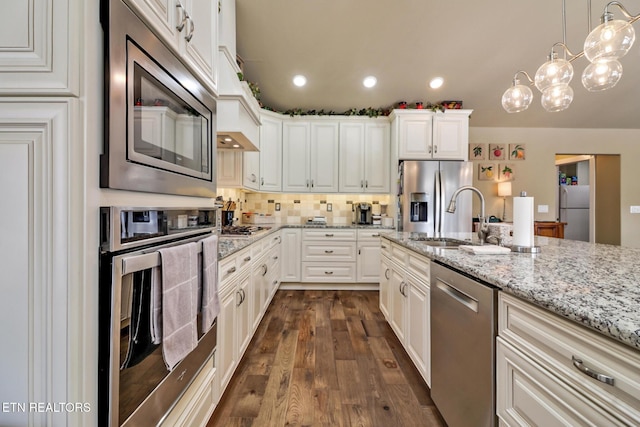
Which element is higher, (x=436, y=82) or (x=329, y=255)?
(x=436, y=82)

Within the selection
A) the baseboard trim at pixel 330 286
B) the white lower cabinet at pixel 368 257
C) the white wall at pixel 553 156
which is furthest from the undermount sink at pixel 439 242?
the white wall at pixel 553 156

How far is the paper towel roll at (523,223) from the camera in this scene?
55.8 inches

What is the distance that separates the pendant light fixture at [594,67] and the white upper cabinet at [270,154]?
8.92ft

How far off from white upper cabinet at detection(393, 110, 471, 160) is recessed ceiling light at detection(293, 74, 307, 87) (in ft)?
4.20

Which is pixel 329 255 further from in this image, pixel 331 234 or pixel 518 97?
pixel 518 97

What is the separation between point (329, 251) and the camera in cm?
374

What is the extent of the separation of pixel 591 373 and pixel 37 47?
140cm

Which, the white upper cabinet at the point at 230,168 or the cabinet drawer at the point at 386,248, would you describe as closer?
the cabinet drawer at the point at 386,248

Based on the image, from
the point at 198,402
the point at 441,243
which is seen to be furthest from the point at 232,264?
the point at 441,243

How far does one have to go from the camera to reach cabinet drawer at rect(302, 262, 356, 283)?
373cm

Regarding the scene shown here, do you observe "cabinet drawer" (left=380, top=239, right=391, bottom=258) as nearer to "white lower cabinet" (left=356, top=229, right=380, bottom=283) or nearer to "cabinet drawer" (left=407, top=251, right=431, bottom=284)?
"cabinet drawer" (left=407, top=251, right=431, bottom=284)

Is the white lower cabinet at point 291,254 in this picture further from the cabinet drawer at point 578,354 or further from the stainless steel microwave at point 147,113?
the cabinet drawer at point 578,354

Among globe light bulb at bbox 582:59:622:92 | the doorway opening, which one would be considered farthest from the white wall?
globe light bulb at bbox 582:59:622:92

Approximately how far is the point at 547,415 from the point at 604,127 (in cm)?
609
